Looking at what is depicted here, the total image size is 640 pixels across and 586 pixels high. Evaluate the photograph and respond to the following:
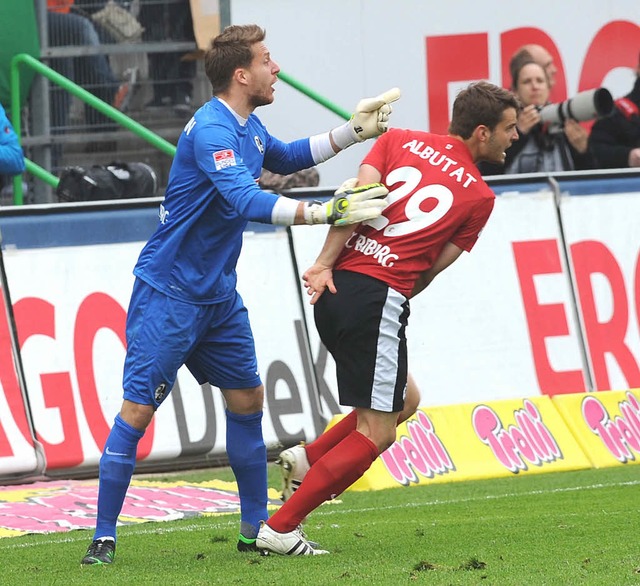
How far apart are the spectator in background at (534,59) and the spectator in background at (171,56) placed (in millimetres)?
2713

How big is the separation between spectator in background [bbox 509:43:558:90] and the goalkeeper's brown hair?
19.7 ft

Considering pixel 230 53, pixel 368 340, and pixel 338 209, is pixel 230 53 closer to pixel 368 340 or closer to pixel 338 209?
pixel 338 209

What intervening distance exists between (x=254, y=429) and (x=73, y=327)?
3470mm

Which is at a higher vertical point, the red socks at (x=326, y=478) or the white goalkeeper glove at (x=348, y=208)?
the white goalkeeper glove at (x=348, y=208)

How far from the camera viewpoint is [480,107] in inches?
252

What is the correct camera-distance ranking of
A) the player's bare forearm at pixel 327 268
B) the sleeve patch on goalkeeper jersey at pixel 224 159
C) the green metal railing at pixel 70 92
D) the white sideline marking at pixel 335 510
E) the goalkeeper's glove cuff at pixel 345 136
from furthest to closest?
the green metal railing at pixel 70 92 → the white sideline marking at pixel 335 510 → the goalkeeper's glove cuff at pixel 345 136 → the player's bare forearm at pixel 327 268 → the sleeve patch on goalkeeper jersey at pixel 224 159

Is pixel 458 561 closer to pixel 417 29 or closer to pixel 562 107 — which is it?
pixel 562 107

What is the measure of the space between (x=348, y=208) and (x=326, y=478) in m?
1.11

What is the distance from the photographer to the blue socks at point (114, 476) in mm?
6375

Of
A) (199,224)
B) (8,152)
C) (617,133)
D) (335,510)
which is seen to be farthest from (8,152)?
(617,133)

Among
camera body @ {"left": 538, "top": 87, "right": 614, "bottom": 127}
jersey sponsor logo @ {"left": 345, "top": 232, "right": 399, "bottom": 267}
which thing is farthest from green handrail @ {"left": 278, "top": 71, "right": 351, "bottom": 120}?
jersey sponsor logo @ {"left": 345, "top": 232, "right": 399, "bottom": 267}

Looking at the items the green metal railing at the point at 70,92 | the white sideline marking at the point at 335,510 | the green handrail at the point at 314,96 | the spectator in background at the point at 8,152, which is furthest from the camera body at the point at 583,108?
the spectator in background at the point at 8,152

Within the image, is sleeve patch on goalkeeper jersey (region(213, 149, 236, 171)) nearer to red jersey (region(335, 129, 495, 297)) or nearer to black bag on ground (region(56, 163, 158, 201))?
red jersey (region(335, 129, 495, 297))

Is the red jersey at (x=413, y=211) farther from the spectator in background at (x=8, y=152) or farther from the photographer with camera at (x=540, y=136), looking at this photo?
the photographer with camera at (x=540, y=136)
